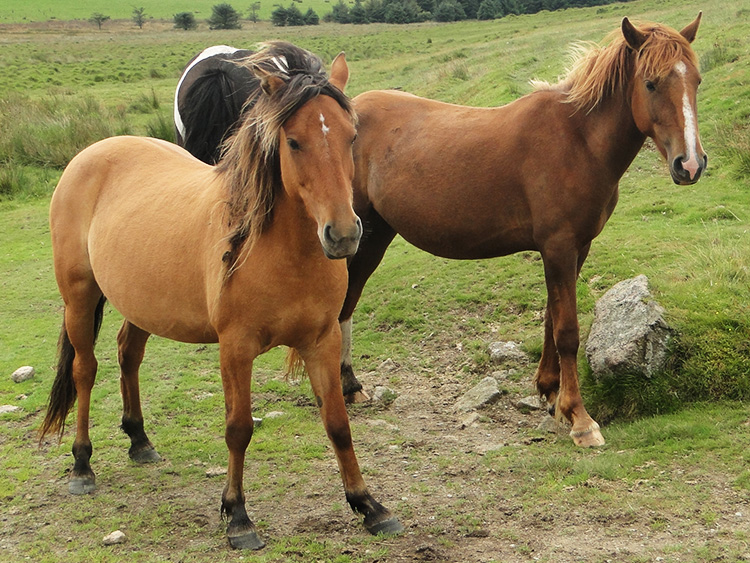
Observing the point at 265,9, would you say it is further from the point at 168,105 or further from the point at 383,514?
the point at 383,514

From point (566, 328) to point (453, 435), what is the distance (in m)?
1.11

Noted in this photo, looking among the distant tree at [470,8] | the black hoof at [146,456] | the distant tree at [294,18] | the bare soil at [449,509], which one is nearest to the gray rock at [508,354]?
the bare soil at [449,509]

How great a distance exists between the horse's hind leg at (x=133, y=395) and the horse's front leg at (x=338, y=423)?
1.73 m

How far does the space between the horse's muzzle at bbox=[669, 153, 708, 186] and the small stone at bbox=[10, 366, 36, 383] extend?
5.56m

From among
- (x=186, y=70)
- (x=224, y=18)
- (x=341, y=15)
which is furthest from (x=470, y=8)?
(x=186, y=70)

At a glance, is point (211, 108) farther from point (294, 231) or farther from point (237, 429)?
point (237, 429)

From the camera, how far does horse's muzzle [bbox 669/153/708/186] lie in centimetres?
425

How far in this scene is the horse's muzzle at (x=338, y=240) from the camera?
3.12m

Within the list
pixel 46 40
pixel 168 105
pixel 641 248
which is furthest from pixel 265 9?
pixel 641 248

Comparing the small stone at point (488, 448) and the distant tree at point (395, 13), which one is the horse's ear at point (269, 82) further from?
the distant tree at point (395, 13)

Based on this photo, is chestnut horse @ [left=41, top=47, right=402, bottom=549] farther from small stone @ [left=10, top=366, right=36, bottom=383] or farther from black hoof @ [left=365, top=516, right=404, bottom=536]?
small stone @ [left=10, top=366, right=36, bottom=383]

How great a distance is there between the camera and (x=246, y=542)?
12.5 ft

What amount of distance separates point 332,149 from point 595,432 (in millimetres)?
2705

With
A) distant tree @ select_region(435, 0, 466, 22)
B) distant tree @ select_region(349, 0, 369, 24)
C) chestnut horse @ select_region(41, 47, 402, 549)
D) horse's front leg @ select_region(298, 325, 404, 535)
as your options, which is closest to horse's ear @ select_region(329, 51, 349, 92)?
chestnut horse @ select_region(41, 47, 402, 549)
